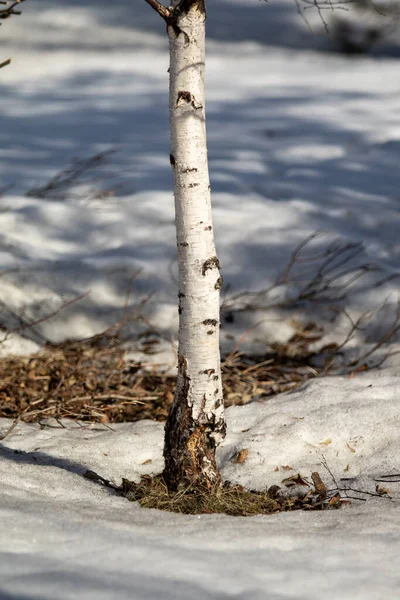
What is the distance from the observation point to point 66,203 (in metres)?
6.22

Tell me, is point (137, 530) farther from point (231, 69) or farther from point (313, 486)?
point (231, 69)

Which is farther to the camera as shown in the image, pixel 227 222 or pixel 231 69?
pixel 231 69

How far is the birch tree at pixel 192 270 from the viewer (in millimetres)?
2680

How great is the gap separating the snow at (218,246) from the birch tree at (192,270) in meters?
0.35

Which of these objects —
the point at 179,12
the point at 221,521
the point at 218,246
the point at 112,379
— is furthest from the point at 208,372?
the point at 218,246

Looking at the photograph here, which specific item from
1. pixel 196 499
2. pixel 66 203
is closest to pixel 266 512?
pixel 196 499

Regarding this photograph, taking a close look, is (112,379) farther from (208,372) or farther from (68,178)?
(68,178)

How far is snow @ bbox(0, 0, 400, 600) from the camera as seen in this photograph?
221cm

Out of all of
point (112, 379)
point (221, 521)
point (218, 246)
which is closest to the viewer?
point (221, 521)

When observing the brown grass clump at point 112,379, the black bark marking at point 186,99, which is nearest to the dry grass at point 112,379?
the brown grass clump at point 112,379

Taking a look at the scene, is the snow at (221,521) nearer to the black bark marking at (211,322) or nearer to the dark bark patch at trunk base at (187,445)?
the dark bark patch at trunk base at (187,445)

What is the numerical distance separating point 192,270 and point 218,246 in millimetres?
2889

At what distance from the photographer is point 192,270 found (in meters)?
2.82

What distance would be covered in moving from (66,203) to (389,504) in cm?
423
